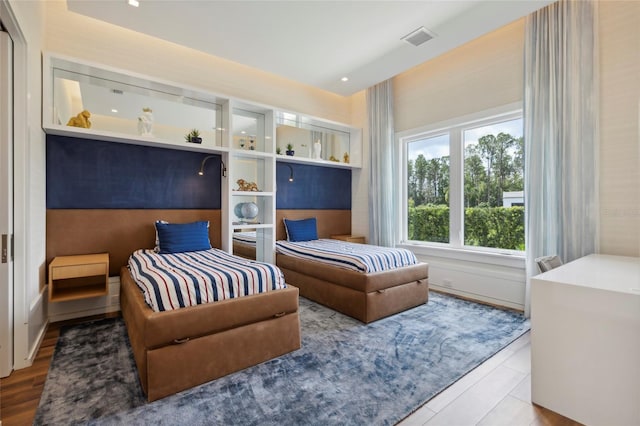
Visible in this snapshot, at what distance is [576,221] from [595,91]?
3.99 ft

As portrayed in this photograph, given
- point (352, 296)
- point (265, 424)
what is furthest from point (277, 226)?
point (265, 424)

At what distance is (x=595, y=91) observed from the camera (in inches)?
106

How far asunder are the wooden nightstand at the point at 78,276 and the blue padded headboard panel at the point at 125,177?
0.61m

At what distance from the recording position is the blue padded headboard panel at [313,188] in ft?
15.4

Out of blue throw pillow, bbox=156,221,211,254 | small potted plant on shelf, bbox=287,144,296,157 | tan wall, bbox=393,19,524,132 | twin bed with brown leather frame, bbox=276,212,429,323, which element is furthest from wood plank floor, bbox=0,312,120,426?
tan wall, bbox=393,19,524,132

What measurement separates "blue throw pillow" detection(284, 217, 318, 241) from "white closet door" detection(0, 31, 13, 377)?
302 centimetres

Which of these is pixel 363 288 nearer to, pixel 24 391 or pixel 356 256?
pixel 356 256

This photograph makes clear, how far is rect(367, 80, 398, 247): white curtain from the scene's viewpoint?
4617mm

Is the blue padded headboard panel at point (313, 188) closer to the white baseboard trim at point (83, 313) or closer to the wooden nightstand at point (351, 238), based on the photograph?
the wooden nightstand at point (351, 238)

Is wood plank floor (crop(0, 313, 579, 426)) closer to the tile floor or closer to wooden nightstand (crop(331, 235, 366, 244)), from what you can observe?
the tile floor

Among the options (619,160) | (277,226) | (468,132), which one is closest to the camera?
(619,160)

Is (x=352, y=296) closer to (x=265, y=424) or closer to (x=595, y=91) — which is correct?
(x=265, y=424)

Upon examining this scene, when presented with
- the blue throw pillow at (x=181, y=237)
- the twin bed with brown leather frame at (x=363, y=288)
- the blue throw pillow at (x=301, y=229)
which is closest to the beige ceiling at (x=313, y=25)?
the blue throw pillow at (x=181, y=237)

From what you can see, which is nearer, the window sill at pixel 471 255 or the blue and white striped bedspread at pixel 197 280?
the blue and white striped bedspread at pixel 197 280
